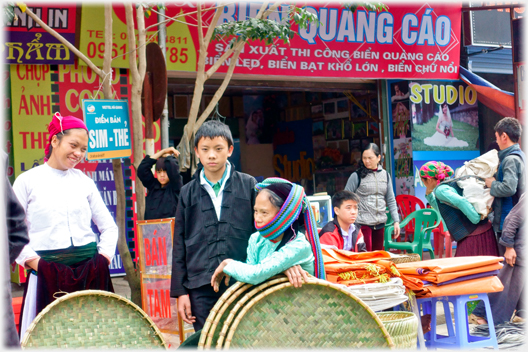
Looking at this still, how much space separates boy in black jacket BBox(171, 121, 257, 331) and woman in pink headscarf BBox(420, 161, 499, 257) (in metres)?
2.49

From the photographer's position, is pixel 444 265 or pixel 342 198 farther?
pixel 342 198

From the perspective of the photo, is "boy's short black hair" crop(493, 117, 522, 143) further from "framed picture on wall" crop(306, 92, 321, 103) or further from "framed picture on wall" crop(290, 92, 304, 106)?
"framed picture on wall" crop(290, 92, 304, 106)

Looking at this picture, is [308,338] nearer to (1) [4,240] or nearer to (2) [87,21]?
(1) [4,240]

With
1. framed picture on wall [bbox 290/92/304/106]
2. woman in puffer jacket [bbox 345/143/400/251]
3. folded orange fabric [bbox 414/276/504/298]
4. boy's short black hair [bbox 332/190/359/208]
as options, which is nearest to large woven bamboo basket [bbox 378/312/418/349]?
folded orange fabric [bbox 414/276/504/298]

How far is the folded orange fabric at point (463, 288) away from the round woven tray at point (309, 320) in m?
1.41

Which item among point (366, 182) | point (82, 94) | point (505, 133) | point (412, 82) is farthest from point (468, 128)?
point (82, 94)

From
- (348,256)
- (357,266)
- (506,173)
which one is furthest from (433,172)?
(357,266)

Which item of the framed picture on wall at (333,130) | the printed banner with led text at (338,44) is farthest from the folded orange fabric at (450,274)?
the framed picture on wall at (333,130)

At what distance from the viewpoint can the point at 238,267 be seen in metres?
2.57

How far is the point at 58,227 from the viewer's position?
3.43 metres

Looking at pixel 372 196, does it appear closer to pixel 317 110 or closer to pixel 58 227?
pixel 58 227

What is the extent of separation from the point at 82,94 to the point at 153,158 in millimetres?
2760

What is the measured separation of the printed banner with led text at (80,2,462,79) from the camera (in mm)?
7801

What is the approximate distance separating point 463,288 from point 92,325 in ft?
7.62
